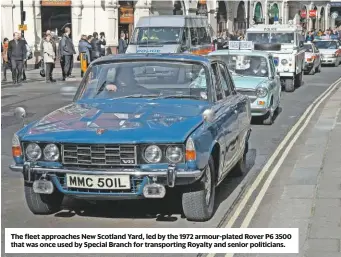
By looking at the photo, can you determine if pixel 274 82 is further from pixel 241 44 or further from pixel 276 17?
pixel 276 17

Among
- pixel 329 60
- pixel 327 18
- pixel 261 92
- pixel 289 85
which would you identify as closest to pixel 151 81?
pixel 261 92

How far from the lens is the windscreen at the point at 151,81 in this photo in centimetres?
701

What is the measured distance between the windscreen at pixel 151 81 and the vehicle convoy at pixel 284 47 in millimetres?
13307

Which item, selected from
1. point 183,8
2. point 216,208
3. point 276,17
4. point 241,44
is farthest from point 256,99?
point 276,17

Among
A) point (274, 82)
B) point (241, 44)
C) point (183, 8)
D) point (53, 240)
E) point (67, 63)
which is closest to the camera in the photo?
point (53, 240)

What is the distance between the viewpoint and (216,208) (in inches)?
266

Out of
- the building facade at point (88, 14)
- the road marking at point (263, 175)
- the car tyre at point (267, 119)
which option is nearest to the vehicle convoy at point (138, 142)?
the road marking at point (263, 175)

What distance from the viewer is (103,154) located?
5.71 m

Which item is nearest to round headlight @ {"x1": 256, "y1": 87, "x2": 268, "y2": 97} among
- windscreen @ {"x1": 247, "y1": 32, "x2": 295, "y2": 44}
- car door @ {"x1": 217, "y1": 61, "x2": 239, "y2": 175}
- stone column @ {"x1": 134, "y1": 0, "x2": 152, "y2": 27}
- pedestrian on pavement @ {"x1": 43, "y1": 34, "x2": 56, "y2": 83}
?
car door @ {"x1": 217, "y1": 61, "x2": 239, "y2": 175}

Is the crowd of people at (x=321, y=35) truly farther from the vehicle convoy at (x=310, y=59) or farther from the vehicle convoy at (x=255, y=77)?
the vehicle convoy at (x=255, y=77)

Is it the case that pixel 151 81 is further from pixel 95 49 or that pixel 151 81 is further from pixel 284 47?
pixel 95 49

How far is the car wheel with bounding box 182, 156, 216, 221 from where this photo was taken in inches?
236

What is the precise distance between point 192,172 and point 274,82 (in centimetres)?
869

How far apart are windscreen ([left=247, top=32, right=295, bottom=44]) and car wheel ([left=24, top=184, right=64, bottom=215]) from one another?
15923mm
